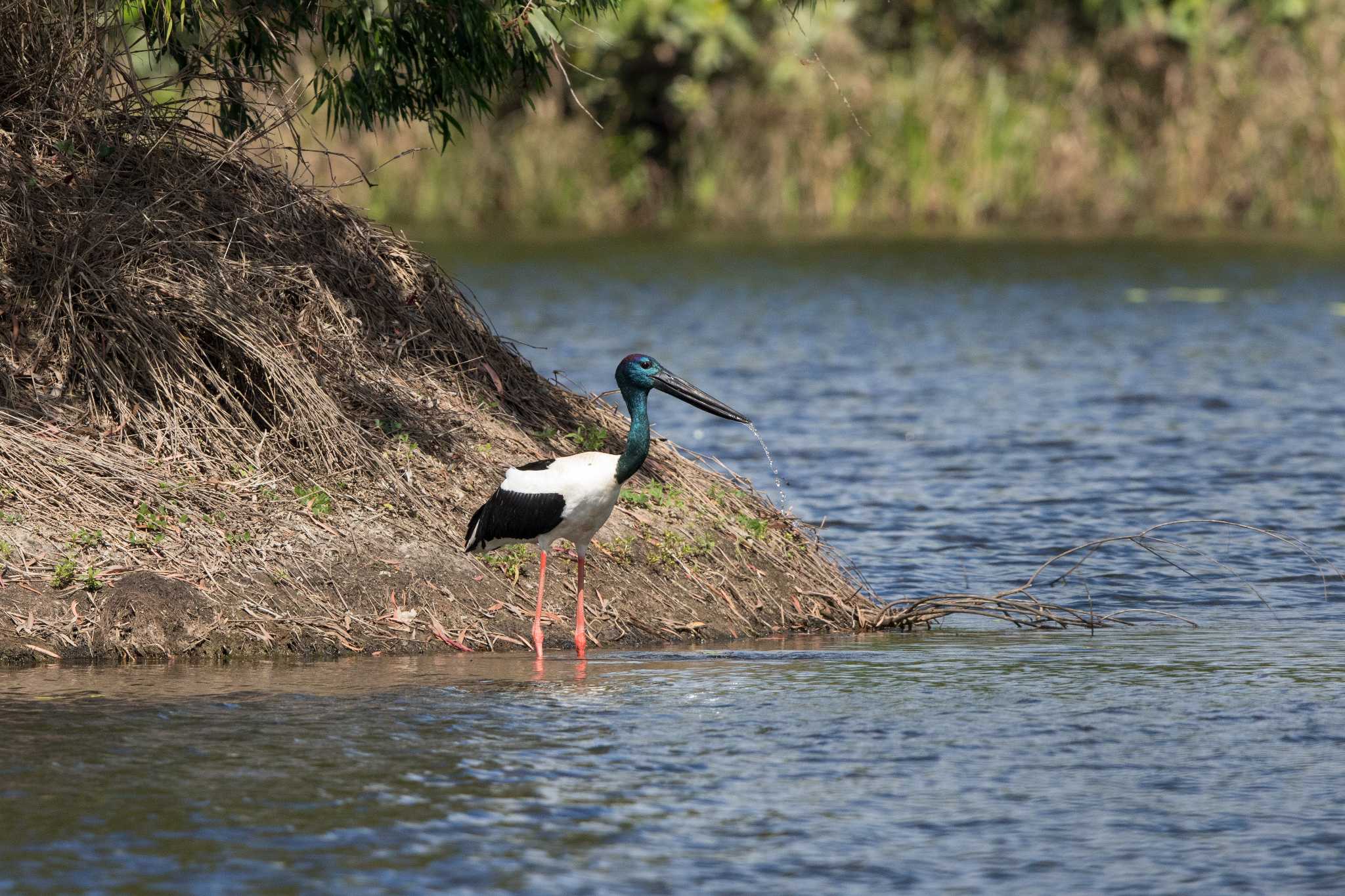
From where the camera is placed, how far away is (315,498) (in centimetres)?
1111

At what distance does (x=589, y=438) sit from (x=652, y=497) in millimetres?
812

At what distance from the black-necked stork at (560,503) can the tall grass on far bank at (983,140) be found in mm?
27918

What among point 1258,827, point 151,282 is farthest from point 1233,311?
point 1258,827

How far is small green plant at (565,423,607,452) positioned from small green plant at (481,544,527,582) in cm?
135

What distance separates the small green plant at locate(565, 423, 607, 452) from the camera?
12562 millimetres

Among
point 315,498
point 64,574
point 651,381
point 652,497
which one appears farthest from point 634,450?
point 64,574

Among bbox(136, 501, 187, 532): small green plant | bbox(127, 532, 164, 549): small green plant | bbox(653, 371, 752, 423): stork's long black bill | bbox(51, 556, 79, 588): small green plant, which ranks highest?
bbox(653, 371, 752, 423): stork's long black bill

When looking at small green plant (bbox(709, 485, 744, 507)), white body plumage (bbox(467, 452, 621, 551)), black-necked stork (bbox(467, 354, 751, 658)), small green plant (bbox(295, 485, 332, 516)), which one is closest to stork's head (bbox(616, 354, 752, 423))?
black-necked stork (bbox(467, 354, 751, 658))

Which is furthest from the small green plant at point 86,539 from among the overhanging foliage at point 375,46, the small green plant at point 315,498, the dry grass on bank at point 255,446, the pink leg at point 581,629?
the overhanging foliage at point 375,46

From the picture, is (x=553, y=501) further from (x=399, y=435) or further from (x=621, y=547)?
(x=399, y=435)

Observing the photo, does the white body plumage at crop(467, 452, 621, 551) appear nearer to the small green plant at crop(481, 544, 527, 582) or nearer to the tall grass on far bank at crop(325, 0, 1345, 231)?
the small green plant at crop(481, 544, 527, 582)

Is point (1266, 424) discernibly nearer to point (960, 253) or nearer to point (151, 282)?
point (151, 282)

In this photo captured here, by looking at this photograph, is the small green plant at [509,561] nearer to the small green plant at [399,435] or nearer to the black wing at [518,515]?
the black wing at [518,515]

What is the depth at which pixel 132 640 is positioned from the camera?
10.2 metres
